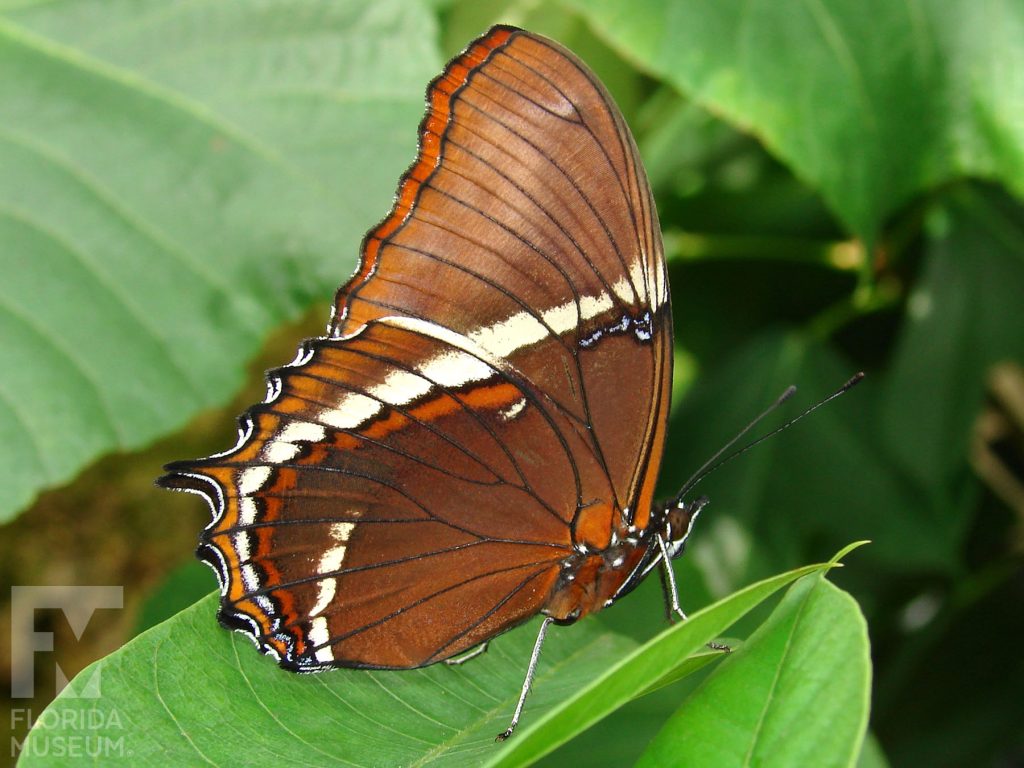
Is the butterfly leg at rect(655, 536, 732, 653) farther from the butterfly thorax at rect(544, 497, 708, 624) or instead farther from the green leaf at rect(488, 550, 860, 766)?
the green leaf at rect(488, 550, 860, 766)

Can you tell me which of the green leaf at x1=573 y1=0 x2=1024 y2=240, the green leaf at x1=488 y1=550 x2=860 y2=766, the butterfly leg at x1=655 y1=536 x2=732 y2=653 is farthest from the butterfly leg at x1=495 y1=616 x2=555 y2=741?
the green leaf at x1=573 y1=0 x2=1024 y2=240

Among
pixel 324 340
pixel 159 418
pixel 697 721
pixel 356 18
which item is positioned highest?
pixel 356 18

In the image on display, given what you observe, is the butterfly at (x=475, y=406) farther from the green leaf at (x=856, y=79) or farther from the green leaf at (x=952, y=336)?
the green leaf at (x=952, y=336)

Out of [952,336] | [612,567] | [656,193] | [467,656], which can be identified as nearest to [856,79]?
[656,193]

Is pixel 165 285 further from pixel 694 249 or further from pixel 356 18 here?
pixel 694 249

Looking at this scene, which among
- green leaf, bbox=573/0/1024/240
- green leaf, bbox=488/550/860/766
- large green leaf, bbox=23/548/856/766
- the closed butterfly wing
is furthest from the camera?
green leaf, bbox=573/0/1024/240

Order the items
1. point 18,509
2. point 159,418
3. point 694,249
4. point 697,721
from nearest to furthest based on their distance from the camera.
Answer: point 697,721 → point 18,509 → point 159,418 → point 694,249

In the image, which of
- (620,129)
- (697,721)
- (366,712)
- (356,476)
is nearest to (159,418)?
(356,476)
